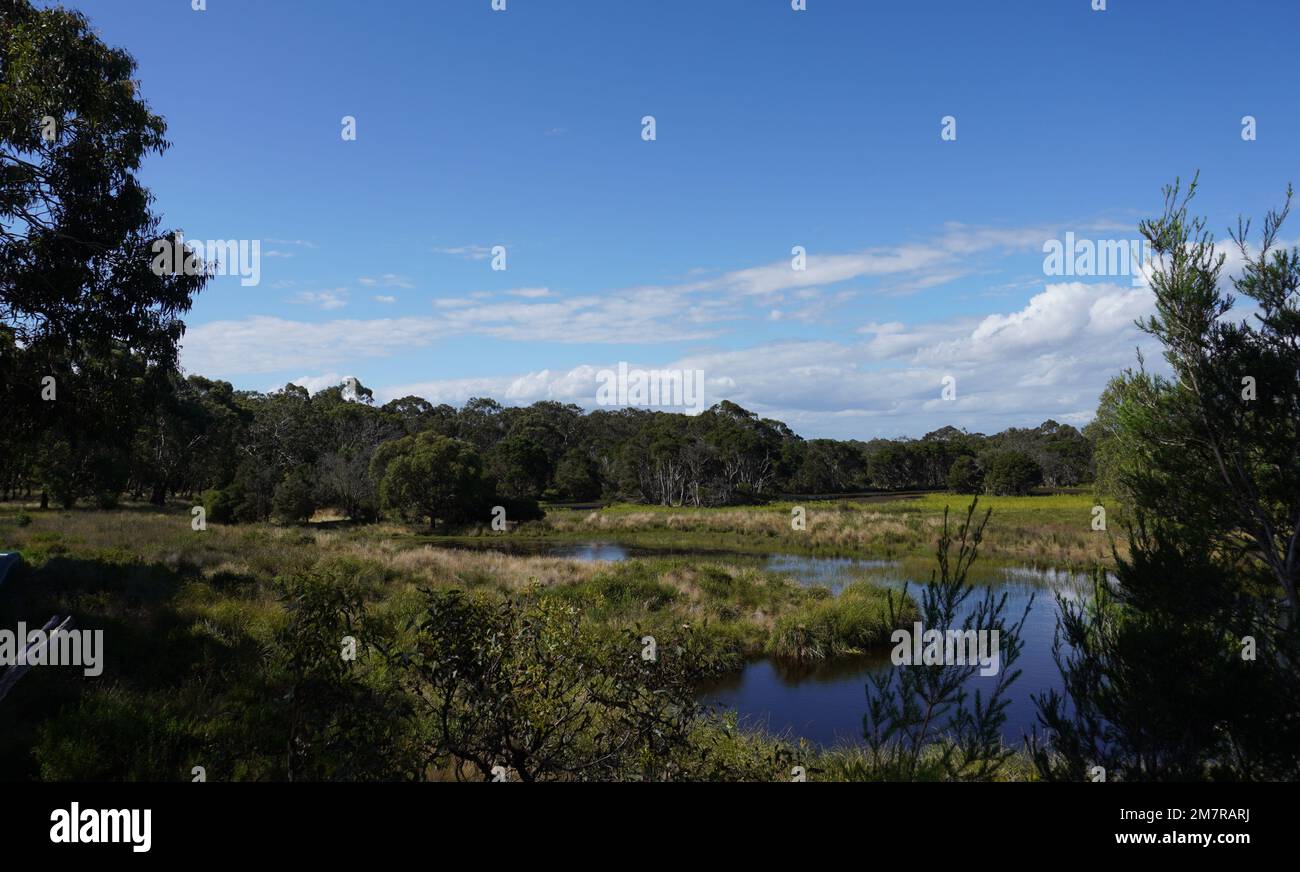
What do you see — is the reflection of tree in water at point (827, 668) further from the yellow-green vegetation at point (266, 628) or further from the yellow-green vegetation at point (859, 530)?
the yellow-green vegetation at point (859, 530)

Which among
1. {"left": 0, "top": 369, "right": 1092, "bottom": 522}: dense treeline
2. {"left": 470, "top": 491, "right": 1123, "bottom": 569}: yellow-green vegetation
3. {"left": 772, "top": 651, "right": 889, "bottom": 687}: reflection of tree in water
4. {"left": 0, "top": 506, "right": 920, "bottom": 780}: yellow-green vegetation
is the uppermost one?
{"left": 0, "top": 369, "right": 1092, "bottom": 522}: dense treeline

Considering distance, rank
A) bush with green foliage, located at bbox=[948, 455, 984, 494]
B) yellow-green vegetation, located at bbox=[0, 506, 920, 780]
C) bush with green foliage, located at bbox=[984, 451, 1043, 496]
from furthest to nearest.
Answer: bush with green foliage, located at bbox=[948, 455, 984, 494]
bush with green foliage, located at bbox=[984, 451, 1043, 496]
yellow-green vegetation, located at bbox=[0, 506, 920, 780]

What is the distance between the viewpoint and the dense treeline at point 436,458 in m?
33.2

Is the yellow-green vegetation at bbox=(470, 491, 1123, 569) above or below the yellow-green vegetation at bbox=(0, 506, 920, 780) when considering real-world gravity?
below

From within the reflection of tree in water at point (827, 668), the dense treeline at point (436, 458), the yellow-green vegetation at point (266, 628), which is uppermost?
the dense treeline at point (436, 458)

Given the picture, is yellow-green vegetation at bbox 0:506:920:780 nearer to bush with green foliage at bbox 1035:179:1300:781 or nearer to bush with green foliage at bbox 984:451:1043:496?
bush with green foliage at bbox 1035:179:1300:781

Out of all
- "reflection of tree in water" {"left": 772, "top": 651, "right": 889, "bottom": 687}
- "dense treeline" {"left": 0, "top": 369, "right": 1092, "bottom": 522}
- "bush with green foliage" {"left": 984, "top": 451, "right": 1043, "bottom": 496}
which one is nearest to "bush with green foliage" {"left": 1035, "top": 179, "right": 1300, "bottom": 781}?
"reflection of tree in water" {"left": 772, "top": 651, "right": 889, "bottom": 687}

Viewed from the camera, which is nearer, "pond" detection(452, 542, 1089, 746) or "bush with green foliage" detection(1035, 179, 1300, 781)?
"bush with green foliage" detection(1035, 179, 1300, 781)

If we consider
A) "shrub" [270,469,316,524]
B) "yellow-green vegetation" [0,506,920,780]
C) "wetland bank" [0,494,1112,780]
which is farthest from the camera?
"shrub" [270,469,316,524]

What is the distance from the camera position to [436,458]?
45.8m

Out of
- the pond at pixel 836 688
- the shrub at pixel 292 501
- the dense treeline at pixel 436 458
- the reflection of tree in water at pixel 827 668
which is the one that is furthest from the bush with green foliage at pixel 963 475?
the shrub at pixel 292 501

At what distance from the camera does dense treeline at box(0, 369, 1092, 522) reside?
1309 inches
